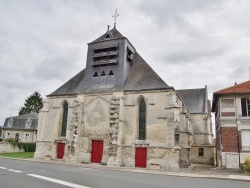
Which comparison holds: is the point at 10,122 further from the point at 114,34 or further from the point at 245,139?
the point at 245,139

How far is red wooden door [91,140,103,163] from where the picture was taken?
71.3 feet

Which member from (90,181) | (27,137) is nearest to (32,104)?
(27,137)

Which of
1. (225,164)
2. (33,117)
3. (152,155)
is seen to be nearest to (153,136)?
(152,155)

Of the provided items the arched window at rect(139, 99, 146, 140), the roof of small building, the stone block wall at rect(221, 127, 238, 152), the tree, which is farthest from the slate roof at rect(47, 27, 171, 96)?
the tree

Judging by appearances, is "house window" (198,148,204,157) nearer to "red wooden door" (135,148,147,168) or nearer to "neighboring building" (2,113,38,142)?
"red wooden door" (135,148,147,168)

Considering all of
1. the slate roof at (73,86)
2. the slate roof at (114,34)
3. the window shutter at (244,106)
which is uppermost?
the slate roof at (114,34)

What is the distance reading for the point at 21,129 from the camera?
45.8 meters

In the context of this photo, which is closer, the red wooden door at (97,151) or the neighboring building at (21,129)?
the red wooden door at (97,151)

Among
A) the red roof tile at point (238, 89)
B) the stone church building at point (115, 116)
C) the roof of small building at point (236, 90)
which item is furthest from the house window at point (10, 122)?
the red roof tile at point (238, 89)

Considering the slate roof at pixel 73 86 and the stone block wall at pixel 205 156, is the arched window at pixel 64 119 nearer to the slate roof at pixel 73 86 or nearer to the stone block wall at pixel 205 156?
the slate roof at pixel 73 86

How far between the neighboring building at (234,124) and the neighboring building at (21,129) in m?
37.0

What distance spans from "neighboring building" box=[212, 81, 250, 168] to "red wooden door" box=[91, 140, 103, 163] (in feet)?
34.7

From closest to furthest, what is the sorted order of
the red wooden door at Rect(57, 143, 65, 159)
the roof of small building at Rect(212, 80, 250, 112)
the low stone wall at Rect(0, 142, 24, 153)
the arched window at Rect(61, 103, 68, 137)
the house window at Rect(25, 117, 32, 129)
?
1. the roof of small building at Rect(212, 80, 250, 112)
2. the red wooden door at Rect(57, 143, 65, 159)
3. the arched window at Rect(61, 103, 68, 137)
4. the low stone wall at Rect(0, 142, 24, 153)
5. the house window at Rect(25, 117, 32, 129)

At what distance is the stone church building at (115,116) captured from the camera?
65.0 ft
